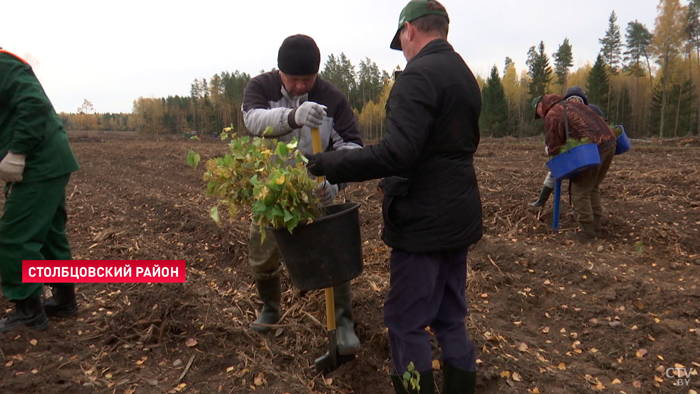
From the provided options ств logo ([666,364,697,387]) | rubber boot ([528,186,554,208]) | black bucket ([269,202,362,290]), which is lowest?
ств logo ([666,364,697,387])

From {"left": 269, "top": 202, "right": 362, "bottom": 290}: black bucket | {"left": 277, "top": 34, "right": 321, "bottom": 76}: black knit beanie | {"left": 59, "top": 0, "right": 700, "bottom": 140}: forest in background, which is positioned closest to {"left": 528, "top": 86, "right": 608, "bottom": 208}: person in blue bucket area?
{"left": 277, "top": 34, "right": 321, "bottom": 76}: black knit beanie

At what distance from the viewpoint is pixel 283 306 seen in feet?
11.7

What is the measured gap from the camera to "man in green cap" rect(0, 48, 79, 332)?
9.79 ft

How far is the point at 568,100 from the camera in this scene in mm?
5430

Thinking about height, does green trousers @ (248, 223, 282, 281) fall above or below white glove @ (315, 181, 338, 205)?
below

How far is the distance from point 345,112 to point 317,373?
1.51 meters

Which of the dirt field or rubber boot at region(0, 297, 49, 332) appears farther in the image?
rubber boot at region(0, 297, 49, 332)

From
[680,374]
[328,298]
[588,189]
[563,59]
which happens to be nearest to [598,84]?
[563,59]

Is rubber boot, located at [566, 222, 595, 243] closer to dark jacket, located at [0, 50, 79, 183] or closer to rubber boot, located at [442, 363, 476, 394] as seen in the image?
rubber boot, located at [442, 363, 476, 394]

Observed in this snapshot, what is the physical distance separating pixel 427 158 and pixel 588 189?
13.0 ft

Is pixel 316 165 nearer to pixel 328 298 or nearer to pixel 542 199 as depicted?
pixel 328 298

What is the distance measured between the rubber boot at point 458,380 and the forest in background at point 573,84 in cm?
3386

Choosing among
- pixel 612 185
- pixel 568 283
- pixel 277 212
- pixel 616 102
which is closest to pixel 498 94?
pixel 616 102

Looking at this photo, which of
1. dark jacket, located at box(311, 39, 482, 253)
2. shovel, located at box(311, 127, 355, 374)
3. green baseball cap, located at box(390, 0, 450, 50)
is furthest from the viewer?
shovel, located at box(311, 127, 355, 374)
